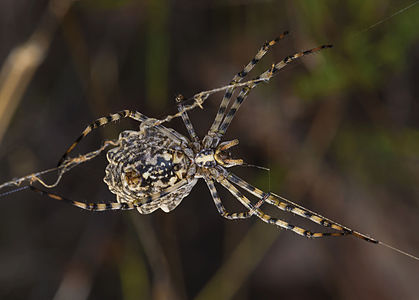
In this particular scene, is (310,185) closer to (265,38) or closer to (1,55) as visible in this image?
(265,38)

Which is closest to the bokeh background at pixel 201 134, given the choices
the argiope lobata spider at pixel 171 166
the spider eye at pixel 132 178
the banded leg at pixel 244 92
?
the banded leg at pixel 244 92

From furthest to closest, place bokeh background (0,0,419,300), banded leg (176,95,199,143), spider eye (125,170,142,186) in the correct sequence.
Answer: bokeh background (0,0,419,300) → banded leg (176,95,199,143) → spider eye (125,170,142,186)

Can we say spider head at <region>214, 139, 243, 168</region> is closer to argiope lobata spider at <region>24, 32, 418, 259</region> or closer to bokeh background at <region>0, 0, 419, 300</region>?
argiope lobata spider at <region>24, 32, 418, 259</region>

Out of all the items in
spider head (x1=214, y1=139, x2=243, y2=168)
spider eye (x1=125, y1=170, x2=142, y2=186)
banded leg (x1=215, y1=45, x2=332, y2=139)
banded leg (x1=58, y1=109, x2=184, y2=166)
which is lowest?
spider eye (x1=125, y1=170, x2=142, y2=186)

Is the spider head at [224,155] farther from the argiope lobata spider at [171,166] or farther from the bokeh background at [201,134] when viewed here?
the bokeh background at [201,134]

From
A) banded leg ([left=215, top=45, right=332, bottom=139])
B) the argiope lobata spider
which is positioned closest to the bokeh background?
banded leg ([left=215, top=45, right=332, bottom=139])

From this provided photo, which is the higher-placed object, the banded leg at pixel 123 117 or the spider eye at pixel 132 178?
the banded leg at pixel 123 117

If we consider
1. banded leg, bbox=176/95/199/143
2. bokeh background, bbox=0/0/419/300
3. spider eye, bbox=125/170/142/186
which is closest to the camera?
spider eye, bbox=125/170/142/186
